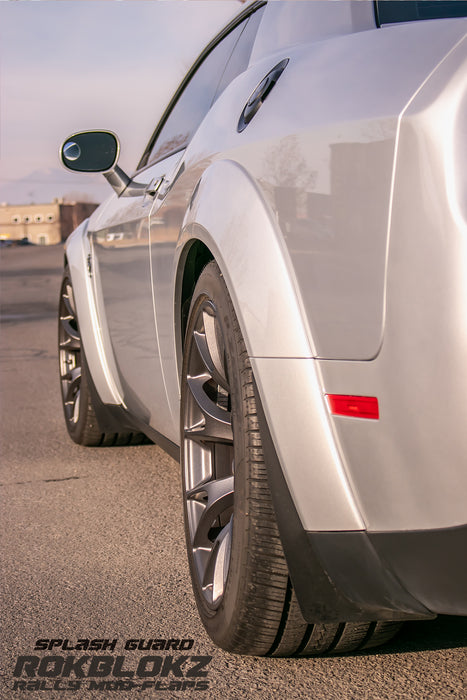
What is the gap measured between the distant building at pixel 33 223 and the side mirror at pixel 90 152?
84704 mm

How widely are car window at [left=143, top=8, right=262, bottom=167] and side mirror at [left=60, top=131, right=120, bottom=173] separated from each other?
8.2 inches

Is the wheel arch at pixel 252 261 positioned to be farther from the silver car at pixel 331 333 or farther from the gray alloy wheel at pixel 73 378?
the gray alloy wheel at pixel 73 378

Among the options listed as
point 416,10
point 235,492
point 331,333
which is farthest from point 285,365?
point 416,10

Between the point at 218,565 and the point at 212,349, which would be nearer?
the point at 218,565

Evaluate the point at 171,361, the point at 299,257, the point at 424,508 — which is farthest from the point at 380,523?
the point at 171,361

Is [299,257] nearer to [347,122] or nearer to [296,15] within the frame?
[347,122]

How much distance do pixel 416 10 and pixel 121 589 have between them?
184 centimetres

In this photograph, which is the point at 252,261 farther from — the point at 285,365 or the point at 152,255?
the point at 152,255

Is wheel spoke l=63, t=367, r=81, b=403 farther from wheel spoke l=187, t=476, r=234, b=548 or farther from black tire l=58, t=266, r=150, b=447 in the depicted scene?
wheel spoke l=187, t=476, r=234, b=548

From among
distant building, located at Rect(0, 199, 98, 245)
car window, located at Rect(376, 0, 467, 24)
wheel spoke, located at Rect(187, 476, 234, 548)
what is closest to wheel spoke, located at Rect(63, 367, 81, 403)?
wheel spoke, located at Rect(187, 476, 234, 548)

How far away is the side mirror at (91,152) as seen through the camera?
361cm

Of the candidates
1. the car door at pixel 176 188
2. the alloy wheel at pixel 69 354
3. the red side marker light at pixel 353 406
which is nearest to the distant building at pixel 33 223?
the alloy wheel at pixel 69 354

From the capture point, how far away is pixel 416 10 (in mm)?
2055

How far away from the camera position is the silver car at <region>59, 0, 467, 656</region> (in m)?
1.58
